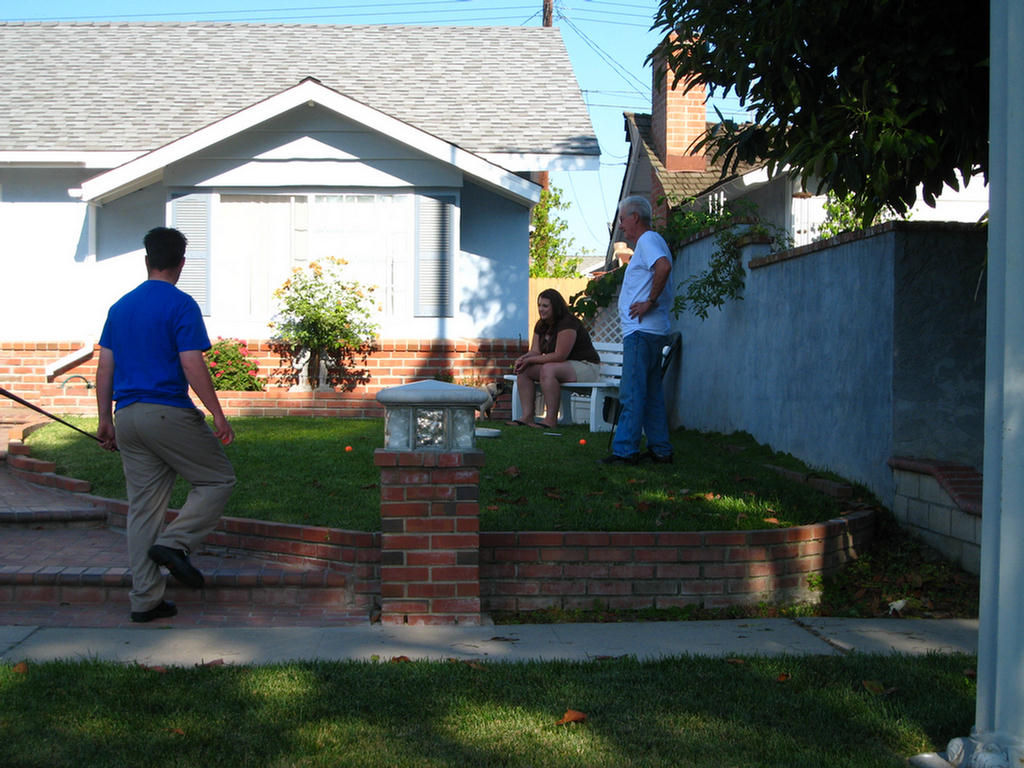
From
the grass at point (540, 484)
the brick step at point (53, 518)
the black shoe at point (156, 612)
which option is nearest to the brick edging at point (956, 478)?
the grass at point (540, 484)

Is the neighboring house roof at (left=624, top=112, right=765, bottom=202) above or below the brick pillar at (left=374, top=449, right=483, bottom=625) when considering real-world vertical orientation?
above

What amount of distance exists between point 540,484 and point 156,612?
8.56 feet

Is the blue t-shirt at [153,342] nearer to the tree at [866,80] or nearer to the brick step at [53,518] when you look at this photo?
the brick step at [53,518]

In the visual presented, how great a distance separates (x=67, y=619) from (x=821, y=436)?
16.3 ft

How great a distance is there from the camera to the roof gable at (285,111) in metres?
12.7

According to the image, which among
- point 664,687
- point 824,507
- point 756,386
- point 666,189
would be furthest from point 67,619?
point 666,189

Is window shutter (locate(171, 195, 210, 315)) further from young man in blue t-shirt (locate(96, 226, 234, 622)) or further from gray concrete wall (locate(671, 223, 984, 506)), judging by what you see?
young man in blue t-shirt (locate(96, 226, 234, 622))

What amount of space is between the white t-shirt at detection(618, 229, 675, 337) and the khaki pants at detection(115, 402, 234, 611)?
345cm

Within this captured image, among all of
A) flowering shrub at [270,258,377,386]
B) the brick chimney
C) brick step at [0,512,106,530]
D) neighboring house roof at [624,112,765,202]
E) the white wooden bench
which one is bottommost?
brick step at [0,512,106,530]

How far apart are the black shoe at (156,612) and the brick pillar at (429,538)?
105 cm

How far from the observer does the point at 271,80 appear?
15820mm

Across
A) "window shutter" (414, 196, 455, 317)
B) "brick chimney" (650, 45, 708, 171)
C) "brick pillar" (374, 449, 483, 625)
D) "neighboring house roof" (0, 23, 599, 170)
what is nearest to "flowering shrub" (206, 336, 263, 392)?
"window shutter" (414, 196, 455, 317)

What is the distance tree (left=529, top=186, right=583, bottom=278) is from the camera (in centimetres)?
3005

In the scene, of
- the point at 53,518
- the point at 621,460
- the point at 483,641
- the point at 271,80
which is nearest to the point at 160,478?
the point at 483,641
